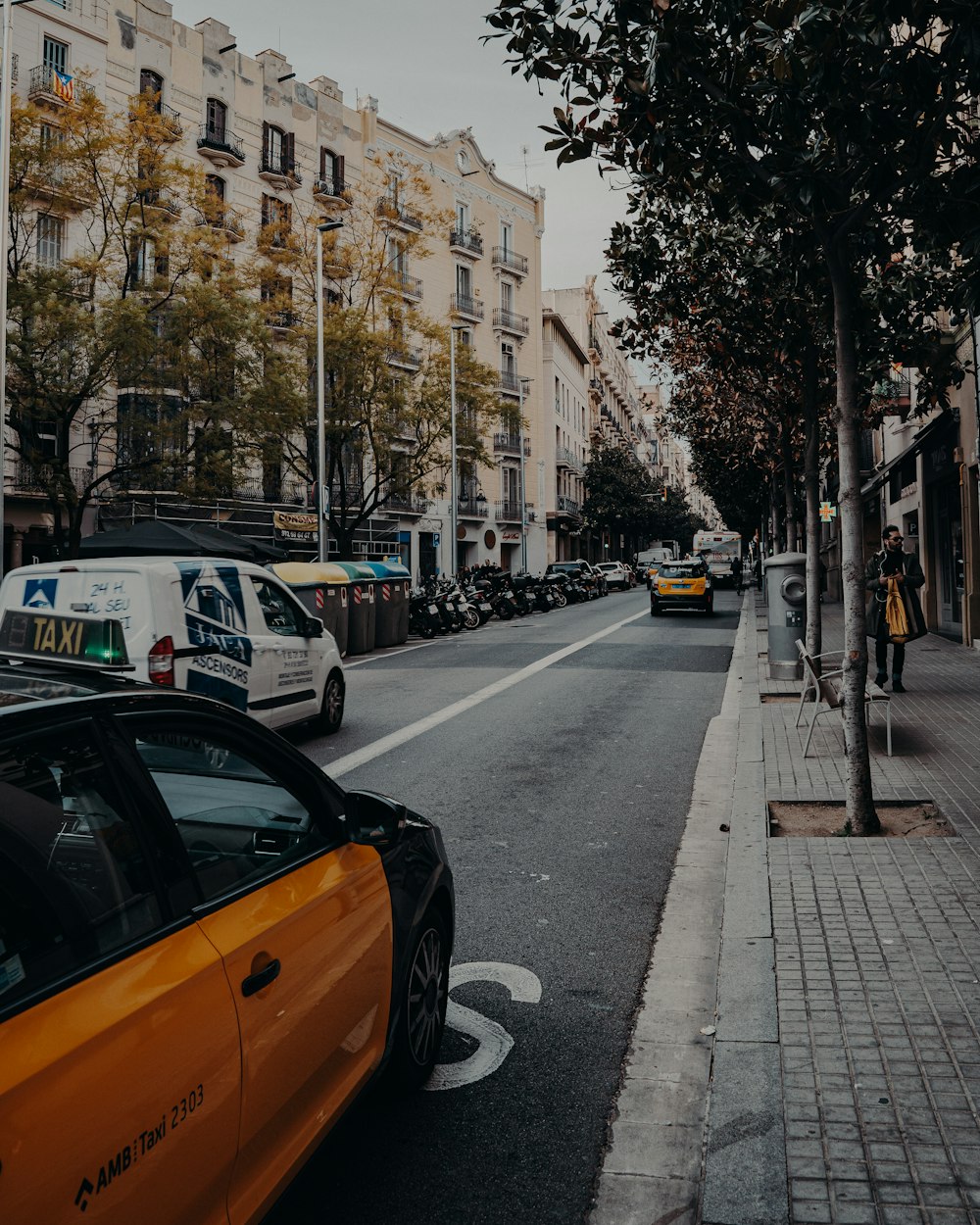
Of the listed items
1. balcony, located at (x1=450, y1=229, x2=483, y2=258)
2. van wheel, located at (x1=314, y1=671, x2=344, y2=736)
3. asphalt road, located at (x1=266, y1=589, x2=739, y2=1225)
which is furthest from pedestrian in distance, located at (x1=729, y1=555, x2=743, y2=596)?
van wheel, located at (x1=314, y1=671, x2=344, y2=736)

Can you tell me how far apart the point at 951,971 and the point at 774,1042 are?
0.94m

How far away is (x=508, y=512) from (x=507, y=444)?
363 centimetres

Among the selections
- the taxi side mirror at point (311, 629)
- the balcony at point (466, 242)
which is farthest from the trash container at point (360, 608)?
the balcony at point (466, 242)

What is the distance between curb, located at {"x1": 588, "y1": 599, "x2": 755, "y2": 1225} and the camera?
2885 millimetres

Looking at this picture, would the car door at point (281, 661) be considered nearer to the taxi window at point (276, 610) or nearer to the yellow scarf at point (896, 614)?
the taxi window at point (276, 610)

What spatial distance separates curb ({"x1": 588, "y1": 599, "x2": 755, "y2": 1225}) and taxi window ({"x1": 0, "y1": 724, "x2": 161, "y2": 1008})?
1.61m

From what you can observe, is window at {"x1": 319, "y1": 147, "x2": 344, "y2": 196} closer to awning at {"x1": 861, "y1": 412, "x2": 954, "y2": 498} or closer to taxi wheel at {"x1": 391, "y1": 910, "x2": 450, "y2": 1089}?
awning at {"x1": 861, "y1": 412, "x2": 954, "y2": 498}

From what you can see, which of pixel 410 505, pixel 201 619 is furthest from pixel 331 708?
pixel 410 505

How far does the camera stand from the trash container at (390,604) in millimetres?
20250

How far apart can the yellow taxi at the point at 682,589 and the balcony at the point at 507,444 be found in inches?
1054

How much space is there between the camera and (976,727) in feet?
31.0

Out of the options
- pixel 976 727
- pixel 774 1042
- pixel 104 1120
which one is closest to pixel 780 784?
pixel 976 727

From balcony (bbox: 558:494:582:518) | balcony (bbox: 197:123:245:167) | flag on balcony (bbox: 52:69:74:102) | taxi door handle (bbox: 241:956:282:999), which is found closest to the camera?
taxi door handle (bbox: 241:956:282:999)

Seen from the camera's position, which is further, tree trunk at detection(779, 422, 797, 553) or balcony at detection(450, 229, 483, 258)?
Answer: balcony at detection(450, 229, 483, 258)
